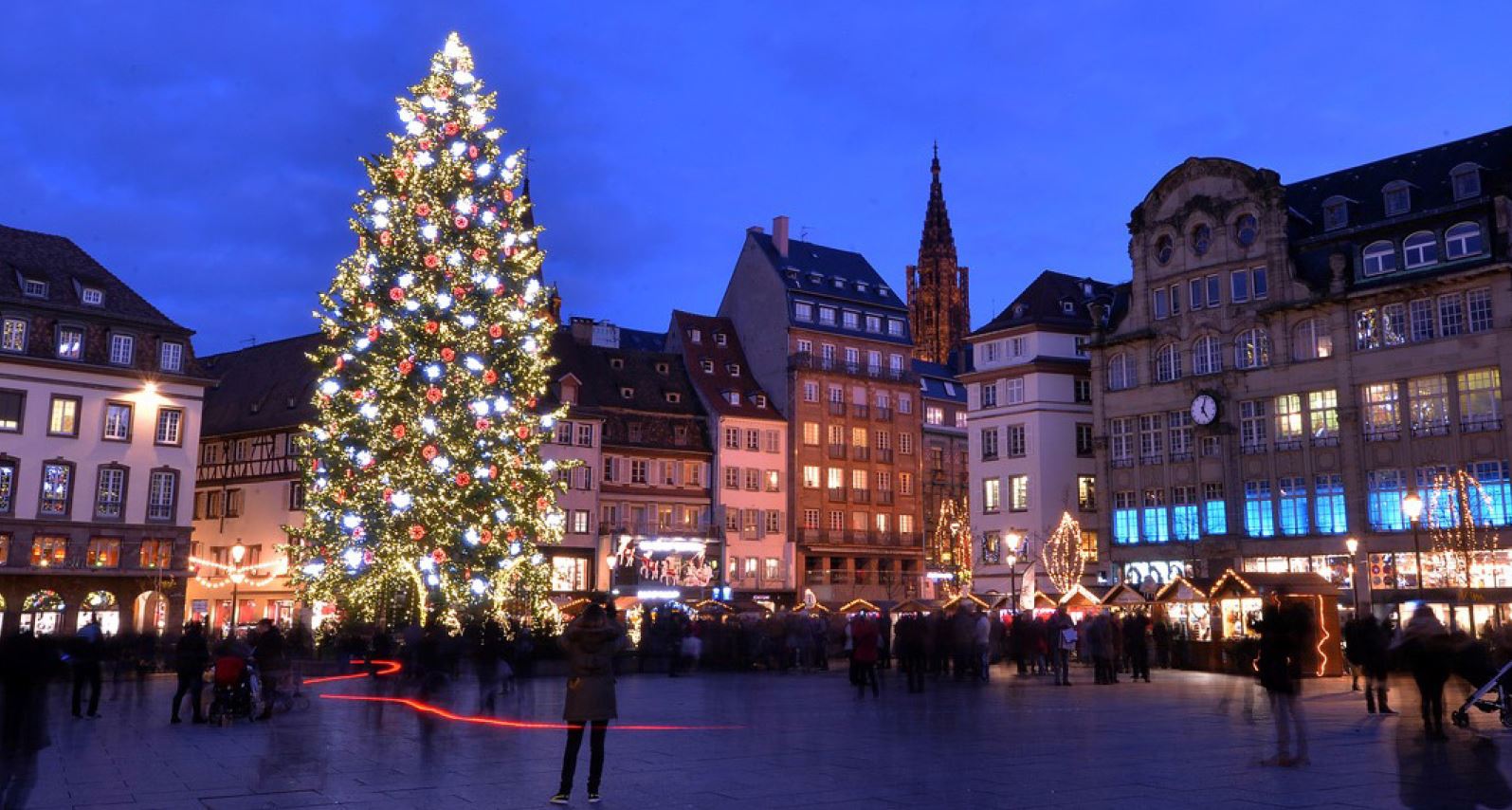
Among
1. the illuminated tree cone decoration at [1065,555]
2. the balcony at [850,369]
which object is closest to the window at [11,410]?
the balcony at [850,369]

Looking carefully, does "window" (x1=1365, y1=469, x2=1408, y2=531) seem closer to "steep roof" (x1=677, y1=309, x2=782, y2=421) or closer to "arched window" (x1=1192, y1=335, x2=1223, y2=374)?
"arched window" (x1=1192, y1=335, x2=1223, y2=374)

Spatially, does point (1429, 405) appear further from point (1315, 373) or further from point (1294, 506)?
point (1294, 506)

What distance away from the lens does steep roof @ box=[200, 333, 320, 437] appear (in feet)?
213

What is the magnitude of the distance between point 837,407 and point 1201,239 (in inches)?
972

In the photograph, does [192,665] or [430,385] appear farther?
[430,385]

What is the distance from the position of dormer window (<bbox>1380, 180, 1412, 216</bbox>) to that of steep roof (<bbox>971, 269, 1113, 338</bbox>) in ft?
52.7

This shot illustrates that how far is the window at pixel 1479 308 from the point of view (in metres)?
48.5

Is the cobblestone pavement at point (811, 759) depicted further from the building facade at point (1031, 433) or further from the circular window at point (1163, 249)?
the building facade at point (1031, 433)

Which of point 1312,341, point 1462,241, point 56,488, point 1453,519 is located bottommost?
point 1453,519

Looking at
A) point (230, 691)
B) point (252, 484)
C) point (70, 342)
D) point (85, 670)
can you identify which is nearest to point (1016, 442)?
point (252, 484)

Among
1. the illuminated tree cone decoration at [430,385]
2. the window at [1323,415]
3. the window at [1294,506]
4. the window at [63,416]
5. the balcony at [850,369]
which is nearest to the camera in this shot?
the illuminated tree cone decoration at [430,385]

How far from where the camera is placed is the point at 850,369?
77.6m

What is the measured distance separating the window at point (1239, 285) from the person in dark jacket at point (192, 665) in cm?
4600

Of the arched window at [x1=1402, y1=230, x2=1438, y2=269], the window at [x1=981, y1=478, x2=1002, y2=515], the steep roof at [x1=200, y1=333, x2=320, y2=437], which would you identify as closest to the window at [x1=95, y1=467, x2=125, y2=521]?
the steep roof at [x1=200, y1=333, x2=320, y2=437]
